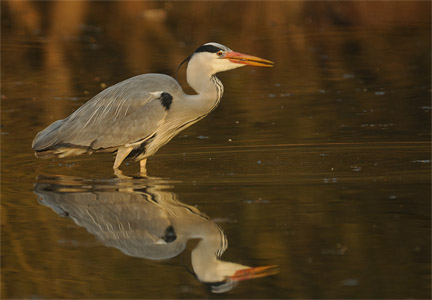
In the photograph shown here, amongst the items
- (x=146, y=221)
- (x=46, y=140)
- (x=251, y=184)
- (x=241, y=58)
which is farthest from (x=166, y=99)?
(x=146, y=221)

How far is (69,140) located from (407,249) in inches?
156

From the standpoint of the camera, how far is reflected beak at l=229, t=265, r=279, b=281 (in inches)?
222

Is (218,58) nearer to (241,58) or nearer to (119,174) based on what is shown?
(241,58)

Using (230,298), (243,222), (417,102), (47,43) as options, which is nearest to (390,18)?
(47,43)

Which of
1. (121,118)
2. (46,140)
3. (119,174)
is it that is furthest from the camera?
(121,118)

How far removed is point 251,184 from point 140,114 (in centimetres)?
150

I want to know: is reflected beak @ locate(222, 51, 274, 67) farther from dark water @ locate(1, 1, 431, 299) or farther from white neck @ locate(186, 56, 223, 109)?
dark water @ locate(1, 1, 431, 299)

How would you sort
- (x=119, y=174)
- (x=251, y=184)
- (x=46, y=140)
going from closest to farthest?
(x=251, y=184), (x=119, y=174), (x=46, y=140)

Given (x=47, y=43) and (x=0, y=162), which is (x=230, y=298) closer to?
(x=0, y=162)

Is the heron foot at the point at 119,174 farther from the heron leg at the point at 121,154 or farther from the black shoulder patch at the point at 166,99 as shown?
the black shoulder patch at the point at 166,99

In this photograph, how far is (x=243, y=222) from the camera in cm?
682

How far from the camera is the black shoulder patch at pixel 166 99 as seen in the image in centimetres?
896

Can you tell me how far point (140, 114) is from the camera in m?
8.97

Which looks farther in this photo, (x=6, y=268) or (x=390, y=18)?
(x=390, y=18)
